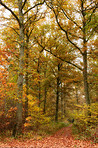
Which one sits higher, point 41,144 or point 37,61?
point 37,61

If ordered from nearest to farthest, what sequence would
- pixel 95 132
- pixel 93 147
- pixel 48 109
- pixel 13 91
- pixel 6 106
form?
pixel 93 147
pixel 13 91
pixel 95 132
pixel 6 106
pixel 48 109

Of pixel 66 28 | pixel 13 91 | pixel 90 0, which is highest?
pixel 90 0

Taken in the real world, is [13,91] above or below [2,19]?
below

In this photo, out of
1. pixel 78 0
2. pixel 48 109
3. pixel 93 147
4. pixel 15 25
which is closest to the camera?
pixel 93 147

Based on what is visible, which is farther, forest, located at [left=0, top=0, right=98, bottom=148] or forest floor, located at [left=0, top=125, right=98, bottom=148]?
forest, located at [left=0, top=0, right=98, bottom=148]

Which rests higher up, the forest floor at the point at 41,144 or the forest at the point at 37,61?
the forest at the point at 37,61

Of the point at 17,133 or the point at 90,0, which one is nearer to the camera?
the point at 17,133

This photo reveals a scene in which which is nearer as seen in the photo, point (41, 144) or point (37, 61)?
point (41, 144)

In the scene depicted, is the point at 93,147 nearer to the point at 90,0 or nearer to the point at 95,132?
the point at 95,132

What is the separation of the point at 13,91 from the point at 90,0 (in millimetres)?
8566

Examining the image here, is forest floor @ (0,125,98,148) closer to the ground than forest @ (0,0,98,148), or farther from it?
closer to the ground

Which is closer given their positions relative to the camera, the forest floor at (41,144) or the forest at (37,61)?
the forest floor at (41,144)

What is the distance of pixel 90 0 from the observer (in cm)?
805

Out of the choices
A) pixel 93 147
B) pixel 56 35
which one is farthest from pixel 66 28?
pixel 93 147
